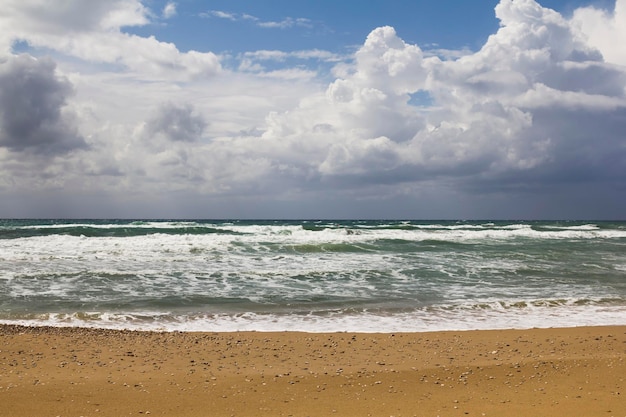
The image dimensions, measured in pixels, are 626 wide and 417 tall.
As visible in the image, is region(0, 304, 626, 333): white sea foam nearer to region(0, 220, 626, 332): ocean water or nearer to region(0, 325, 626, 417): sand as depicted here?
region(0, 220, 626, 332): ocean water

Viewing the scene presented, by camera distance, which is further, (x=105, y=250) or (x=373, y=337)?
(x=105, y=250)

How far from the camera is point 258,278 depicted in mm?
15531

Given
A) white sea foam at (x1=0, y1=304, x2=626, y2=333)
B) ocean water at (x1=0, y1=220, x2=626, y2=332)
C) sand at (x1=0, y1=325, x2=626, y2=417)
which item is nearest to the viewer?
sand at (x1=0, y1=325, x2=626, y2=417)

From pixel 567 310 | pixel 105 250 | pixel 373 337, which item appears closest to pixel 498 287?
pixel 567 310

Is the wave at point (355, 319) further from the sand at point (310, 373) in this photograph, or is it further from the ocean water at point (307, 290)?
the sand at point (310, 373)

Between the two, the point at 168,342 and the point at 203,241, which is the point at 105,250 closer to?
the point at 203,241

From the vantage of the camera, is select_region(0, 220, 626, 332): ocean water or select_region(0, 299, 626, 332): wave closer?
select_region(0, 299, 626, 332): wave

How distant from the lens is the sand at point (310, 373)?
4.82m

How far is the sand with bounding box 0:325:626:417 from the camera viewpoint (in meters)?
4.82

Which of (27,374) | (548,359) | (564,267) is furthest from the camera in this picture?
(564,267)

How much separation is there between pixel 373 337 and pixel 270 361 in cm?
214

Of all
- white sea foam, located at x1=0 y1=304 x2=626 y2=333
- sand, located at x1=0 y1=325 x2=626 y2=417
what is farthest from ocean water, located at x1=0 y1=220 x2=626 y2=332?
sand, located at x1=0 y1=325 x2=626 y2=417

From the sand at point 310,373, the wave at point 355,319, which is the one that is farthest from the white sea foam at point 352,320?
the sand at point 310,373

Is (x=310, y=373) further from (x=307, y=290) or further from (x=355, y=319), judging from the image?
(x=307, y=290)
